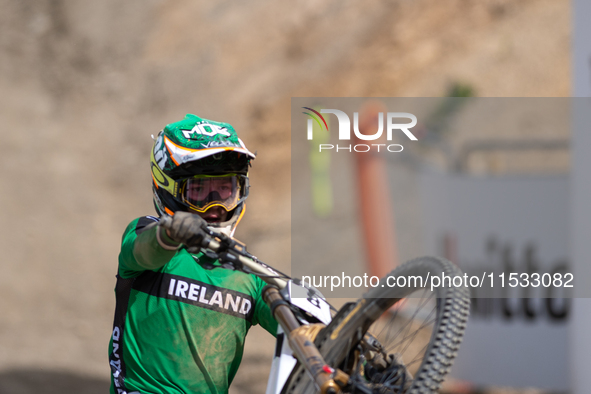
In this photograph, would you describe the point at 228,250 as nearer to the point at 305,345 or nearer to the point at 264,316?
the point at 305,345

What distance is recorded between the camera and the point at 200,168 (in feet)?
11.5

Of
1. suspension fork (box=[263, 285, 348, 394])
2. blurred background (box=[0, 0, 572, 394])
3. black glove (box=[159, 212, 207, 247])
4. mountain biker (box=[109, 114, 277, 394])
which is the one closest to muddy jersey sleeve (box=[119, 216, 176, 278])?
mountain biker (box=[109, 114, 277, 394])

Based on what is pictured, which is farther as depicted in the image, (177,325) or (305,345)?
(177,325)

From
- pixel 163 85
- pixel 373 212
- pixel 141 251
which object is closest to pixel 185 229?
pixel 141 251

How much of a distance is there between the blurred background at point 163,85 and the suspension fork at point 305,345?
8.70 meters

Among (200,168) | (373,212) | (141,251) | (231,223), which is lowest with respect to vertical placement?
(141,251)

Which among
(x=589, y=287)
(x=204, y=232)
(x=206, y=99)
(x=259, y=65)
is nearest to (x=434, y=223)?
(x=589, y=287)

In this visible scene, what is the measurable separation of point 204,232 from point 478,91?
23756 mm

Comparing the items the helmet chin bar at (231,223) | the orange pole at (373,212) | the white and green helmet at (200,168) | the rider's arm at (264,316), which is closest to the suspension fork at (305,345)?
the rider's arm at (264,316)

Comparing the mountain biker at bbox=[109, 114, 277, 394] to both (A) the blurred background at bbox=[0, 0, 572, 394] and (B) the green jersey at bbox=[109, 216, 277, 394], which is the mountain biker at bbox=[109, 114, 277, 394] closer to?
(B) the green jersey at bbox=[109, 216, 277, 394]

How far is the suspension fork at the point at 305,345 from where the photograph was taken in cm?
270

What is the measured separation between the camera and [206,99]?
75.3 ft

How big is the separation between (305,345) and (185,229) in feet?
2.44

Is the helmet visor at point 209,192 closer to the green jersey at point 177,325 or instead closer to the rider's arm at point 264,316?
the green jersey at point 177,325
